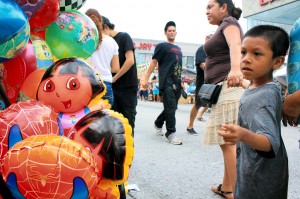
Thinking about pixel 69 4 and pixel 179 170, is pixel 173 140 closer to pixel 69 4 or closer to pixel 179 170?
pixel 179 170

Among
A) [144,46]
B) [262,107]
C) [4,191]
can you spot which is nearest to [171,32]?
[262,107]

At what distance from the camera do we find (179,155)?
3449mm

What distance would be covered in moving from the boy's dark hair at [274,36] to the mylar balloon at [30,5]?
3.04 feet

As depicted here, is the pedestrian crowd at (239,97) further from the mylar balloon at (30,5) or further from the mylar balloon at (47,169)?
the mylar balloon at (30,5)

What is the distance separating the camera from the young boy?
4.02ft

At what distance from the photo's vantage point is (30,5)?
145 cm

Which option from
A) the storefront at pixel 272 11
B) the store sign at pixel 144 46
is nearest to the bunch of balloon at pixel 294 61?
the storefront at pixel 272 11

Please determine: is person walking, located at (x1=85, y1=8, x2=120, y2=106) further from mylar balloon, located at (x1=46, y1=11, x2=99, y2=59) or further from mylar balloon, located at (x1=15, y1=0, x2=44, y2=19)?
mylar balloon, located at (x1=15, y1=0, x2=44, y2=19)

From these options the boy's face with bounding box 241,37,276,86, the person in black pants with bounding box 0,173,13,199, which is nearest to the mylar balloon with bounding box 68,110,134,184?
the person in black pants with bounding box 0,173,13,199

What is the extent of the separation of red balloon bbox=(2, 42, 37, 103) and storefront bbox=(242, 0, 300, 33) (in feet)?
51.7

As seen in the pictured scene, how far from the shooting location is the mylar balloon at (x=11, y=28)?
47.5 inches

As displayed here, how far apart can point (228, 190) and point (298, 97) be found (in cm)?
116

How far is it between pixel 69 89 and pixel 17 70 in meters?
0.32

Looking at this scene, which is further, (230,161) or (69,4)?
(230,161)
